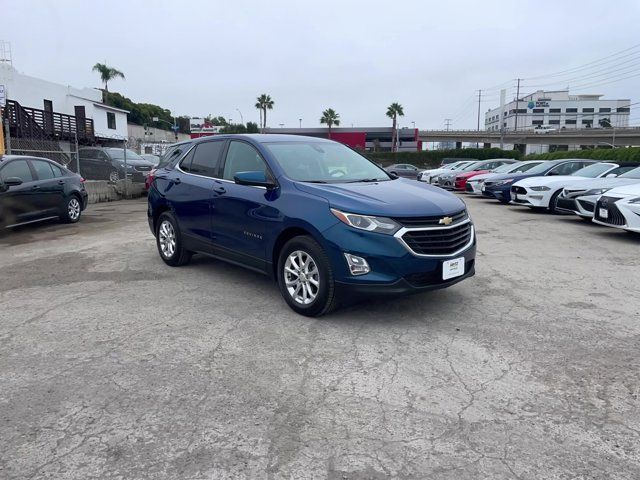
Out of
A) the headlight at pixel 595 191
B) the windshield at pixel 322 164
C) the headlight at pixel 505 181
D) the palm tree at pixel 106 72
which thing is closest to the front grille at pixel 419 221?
the windshield at pixel 322 164

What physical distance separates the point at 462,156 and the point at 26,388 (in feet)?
207

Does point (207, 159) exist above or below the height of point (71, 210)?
above

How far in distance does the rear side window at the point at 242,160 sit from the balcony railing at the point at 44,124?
750 inches

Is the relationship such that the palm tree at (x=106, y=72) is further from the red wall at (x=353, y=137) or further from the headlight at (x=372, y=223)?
the headlight at (x=372, y=223)

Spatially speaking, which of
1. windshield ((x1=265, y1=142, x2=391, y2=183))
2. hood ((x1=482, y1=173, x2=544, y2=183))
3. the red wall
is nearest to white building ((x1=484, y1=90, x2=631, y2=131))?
the red wall

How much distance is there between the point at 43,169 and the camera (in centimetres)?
1062

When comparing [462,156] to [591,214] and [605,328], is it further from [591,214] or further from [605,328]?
[605,328]

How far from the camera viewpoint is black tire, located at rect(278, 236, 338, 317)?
15.1 ft

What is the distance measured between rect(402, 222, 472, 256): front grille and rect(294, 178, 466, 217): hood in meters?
0.17

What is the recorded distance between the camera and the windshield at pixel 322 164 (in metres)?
5.40

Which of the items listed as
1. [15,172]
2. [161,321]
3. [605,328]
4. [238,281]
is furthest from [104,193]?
[605,328]

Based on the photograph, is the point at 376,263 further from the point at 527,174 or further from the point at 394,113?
the point at 394,113

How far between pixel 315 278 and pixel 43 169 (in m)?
8.40

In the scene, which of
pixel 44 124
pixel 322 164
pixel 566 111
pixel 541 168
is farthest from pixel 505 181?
pixel 566 111
